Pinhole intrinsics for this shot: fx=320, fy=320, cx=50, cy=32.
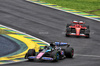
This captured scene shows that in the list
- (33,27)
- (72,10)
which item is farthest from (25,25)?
(72,10)

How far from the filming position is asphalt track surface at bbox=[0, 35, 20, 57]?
22967mm

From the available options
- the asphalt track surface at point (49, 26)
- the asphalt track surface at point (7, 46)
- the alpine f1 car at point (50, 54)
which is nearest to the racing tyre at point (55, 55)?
the alpine f1 car at point (50, 54)

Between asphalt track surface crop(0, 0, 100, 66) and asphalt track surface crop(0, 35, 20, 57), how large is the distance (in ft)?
12.3

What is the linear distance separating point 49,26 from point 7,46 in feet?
36.5

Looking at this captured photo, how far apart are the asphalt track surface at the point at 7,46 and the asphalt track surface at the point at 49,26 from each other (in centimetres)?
376

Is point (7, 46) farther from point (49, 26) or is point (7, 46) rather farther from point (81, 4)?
point (81, 4)

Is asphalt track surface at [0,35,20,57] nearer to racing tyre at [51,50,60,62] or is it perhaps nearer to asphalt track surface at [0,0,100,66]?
asphalt track surface at [0,0,100,66]

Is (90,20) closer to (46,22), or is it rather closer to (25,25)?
(46,22)

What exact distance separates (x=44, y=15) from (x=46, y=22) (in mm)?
3653

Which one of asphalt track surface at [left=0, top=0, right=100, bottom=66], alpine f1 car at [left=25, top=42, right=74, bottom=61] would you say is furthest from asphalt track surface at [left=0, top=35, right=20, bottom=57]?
asphalt track surface at [left=0, top=0, right=100, bottom=66]

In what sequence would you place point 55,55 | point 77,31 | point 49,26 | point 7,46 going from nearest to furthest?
point 55,55
point 7,46
point 77,31
point 49,26

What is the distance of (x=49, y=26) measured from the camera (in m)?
35.2

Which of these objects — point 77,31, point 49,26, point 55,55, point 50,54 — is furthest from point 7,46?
point 49,26

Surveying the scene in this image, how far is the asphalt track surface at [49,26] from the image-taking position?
21297 mm
